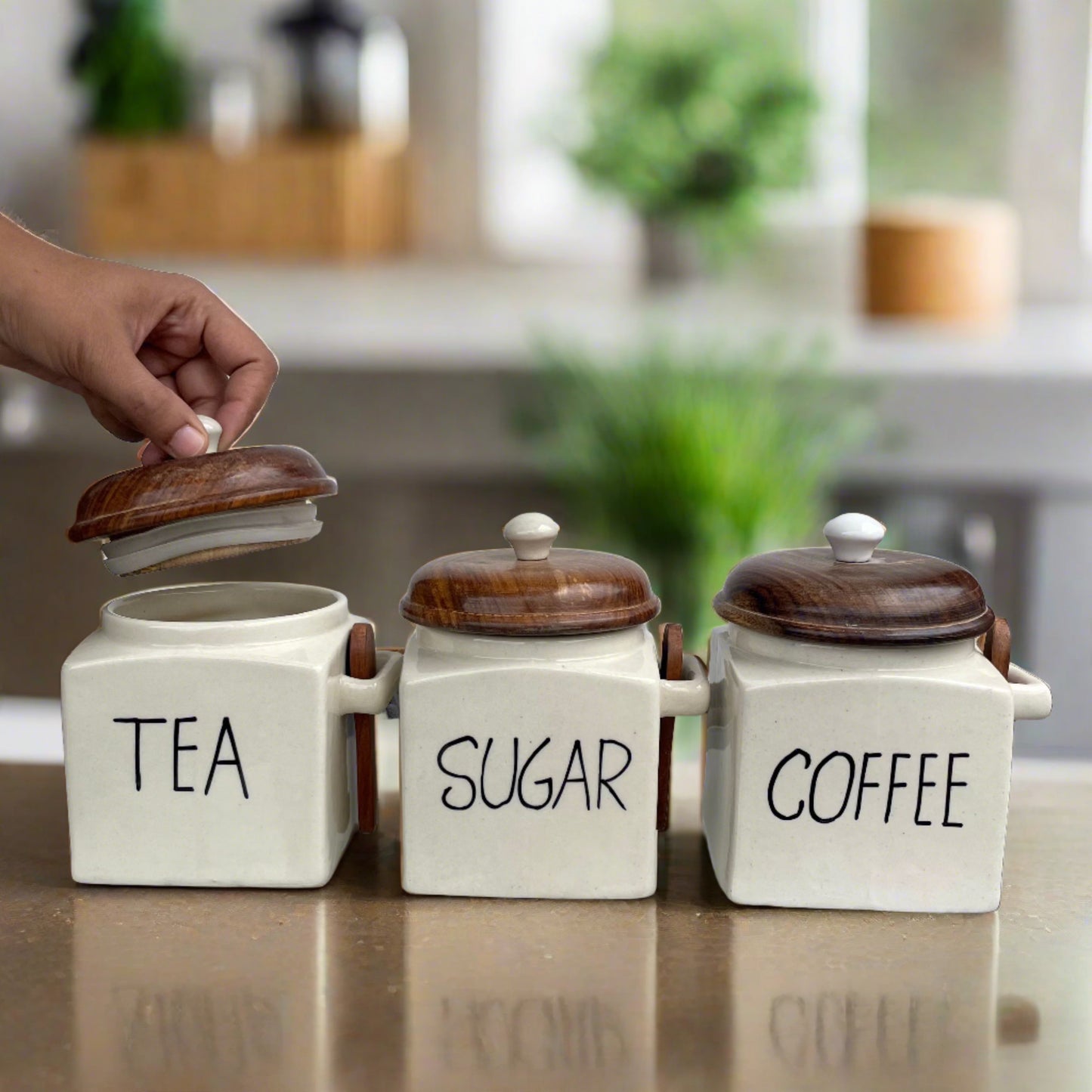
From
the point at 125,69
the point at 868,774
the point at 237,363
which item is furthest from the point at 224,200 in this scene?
the point at 868,774

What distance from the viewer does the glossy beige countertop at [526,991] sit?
0.42 m

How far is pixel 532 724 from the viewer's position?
1.66ft

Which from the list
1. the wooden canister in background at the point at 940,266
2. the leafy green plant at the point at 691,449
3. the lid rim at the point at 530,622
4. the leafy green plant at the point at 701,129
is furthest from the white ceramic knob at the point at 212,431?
the leafy green plant at the point at 701,129

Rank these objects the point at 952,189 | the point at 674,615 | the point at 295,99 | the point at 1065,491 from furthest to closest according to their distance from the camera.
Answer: the point at 295,99, the point at 952,189, the point at 1065,491, the point at 674,615

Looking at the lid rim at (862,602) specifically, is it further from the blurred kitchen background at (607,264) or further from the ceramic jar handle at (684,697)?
the blurred kitchen background at (607,264)

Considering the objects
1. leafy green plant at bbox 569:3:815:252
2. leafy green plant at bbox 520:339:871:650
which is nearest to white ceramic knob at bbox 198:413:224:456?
leafy green plant at bbox 520:339:871:650

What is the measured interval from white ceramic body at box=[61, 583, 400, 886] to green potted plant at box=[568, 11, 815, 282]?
1752 millimetres

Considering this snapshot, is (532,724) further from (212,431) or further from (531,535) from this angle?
(212,431)

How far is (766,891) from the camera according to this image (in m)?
0.52

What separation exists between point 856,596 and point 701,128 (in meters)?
1.81

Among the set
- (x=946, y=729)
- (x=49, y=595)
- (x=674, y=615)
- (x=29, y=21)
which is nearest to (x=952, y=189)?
(x=674, y=615)

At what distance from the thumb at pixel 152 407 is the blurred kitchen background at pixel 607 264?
42cm

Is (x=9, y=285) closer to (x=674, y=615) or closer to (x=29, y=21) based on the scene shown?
(x=674, y=615)

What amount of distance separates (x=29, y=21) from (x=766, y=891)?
2.62 metres
